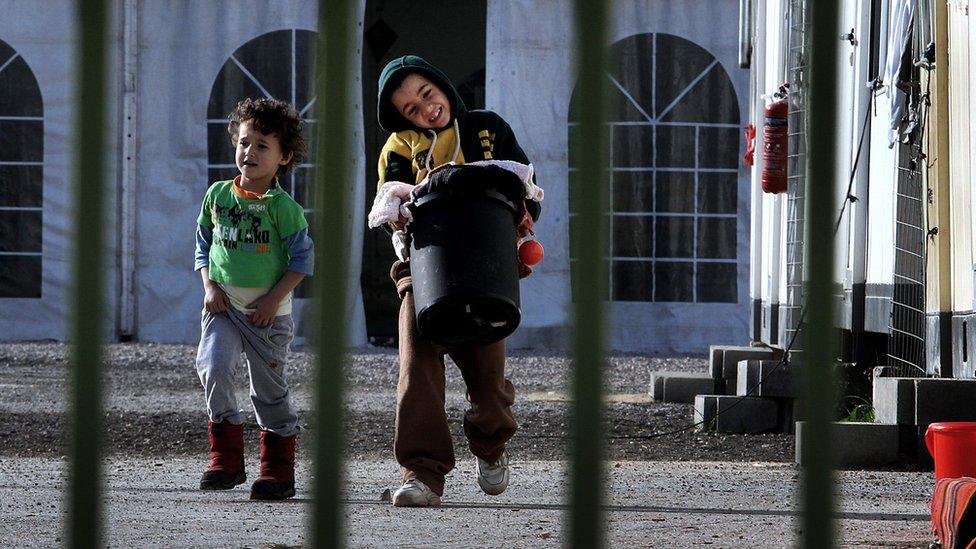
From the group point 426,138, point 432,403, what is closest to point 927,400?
point 432,403

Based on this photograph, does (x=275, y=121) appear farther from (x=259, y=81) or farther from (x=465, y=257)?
(x=259, y=81)

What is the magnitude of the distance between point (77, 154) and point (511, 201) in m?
2.36

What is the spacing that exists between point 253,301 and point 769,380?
10.00 ft

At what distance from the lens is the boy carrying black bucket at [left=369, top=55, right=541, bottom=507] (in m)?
4.11

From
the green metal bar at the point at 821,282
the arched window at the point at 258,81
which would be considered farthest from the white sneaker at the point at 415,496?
the arched window at the point at 258,81

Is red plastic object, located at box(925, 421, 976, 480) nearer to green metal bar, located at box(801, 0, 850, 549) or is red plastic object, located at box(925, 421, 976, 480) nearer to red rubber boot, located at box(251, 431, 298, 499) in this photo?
red rubber boot, located at box(251, 431, 298, 499)

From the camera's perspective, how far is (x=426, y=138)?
4273 millimetres

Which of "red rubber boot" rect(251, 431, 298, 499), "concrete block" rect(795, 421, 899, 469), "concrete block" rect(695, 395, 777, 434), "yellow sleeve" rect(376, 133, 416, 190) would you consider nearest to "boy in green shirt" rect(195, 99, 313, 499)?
"red rubber boot" rect(251, 431, 298, 499)

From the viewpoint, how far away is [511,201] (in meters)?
3.84

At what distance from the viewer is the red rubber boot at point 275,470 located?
4.30 metres

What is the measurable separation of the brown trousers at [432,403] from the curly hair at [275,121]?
2.61ft

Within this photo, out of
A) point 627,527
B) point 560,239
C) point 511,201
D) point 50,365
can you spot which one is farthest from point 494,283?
point 560,239

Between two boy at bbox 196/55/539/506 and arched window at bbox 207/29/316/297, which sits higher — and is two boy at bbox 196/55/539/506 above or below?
below

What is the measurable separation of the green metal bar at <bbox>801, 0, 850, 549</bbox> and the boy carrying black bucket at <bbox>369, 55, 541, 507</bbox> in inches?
98.0
